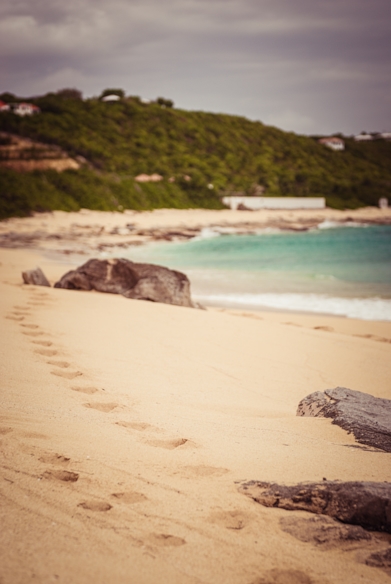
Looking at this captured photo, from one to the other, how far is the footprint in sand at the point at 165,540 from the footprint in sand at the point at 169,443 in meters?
0.89

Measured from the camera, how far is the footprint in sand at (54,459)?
8.93 ft

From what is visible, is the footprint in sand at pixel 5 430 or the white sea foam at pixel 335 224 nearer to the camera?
the footprint in sand at pixel 5 430

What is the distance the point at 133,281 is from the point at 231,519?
7.51 metres

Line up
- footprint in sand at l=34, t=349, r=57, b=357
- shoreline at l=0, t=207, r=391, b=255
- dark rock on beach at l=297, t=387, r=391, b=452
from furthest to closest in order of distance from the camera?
1. shoreline at l=0, t=207, r=391, b=255
2. footprint in sand at l=34, t=349, r=57, b=357
3. dark rock on beach at l=297, t=387, r=391, b=452

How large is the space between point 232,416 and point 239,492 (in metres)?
1.29

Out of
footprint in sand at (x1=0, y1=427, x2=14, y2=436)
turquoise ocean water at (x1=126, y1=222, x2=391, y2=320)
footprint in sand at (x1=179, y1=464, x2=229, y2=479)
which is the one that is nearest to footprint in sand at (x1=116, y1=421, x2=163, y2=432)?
footprint in sand at (x1=179, y1=464, x2=229, y2=479)

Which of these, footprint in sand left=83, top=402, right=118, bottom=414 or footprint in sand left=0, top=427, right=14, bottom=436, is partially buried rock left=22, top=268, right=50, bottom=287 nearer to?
footprint in sand left=83, top=402, right=118, bottom=414

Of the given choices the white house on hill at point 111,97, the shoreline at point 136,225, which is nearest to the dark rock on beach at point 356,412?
the shoreline at point 136,225

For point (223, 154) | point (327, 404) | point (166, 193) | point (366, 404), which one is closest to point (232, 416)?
point (327, 404)

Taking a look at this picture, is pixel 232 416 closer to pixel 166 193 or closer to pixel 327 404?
pixel 327 404

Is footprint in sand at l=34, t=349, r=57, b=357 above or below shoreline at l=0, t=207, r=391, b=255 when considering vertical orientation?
below

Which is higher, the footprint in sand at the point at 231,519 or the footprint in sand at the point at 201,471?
the footprint in sand at the point at 201,471

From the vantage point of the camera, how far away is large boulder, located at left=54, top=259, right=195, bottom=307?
9.04 meters

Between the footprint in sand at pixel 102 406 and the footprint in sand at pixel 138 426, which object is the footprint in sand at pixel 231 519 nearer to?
the footprint in sand at pixel 138 426
